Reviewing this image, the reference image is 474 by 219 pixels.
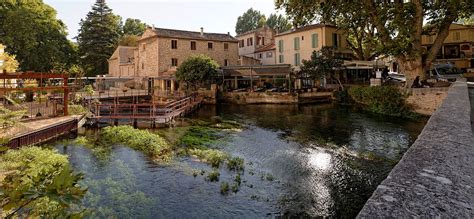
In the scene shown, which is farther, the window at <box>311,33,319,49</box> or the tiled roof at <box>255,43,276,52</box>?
the tiled roof at <box>255,43,276,52</box>

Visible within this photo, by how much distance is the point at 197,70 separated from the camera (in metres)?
35.8

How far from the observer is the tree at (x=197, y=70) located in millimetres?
35781

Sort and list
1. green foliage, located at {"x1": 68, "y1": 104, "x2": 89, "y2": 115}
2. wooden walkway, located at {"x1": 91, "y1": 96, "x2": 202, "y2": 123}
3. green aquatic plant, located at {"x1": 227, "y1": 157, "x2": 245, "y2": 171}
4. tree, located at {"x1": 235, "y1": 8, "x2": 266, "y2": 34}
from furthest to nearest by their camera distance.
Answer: tree, located at {"x1": 235, "y1": 8, "x2": 266, "y2": 34}
wooden walkway, located at {"x1": 91, "y1": 96, "x2": 202, "y2": 123}
green foliage, located at {"x1": 68, "y1": 104, "x2": 89, "y2": 115}
green aquatic plant, located at {"x1": 227, "y1": 157, "x2": 245, "y2": 171}

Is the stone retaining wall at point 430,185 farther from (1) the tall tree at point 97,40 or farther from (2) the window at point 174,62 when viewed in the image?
(1) the tall tree at point 97,40

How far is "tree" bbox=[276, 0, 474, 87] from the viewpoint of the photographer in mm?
22906

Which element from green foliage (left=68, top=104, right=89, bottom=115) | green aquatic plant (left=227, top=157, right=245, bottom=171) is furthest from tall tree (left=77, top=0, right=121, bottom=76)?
green aquatic plant (left=227, top=157, right=245, bottom=171)

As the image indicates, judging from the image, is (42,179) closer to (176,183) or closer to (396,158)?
(176,183)

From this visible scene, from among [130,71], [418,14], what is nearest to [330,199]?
[418,14]

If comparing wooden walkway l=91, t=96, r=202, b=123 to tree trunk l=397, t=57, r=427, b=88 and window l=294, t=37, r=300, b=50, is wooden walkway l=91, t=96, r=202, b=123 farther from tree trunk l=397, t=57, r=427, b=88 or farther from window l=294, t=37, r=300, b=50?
tree trunk l=397, t=57, r=427, b=88

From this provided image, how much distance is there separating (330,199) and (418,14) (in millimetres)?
19845

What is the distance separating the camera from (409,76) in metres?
25.4

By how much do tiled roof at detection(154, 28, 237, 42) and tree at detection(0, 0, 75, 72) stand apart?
16996mm

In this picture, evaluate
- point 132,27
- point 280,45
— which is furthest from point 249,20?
point 280,45

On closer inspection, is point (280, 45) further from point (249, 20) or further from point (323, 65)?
point (249, 20)
